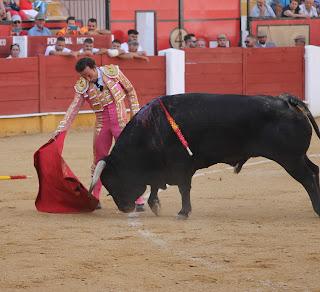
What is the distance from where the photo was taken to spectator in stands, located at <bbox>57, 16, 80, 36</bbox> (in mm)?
13793

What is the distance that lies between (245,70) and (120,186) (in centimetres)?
755

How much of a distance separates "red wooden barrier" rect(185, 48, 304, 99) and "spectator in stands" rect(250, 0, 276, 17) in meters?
2.04

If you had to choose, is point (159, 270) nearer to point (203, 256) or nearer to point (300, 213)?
point (203, 256)

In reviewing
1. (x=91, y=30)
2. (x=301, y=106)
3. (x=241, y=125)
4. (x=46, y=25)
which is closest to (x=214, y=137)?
(x=241, y=125)

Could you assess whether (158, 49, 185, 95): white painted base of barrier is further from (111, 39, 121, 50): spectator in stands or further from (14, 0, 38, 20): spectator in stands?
(14, 0, 38, 20): spectator in stands

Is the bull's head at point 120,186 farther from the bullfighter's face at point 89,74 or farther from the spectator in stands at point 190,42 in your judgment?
the spectator in stands at point 190,42

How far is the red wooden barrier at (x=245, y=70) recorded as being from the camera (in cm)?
1405

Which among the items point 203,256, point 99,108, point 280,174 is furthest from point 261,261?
point 280,174

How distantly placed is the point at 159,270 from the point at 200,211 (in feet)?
6.81

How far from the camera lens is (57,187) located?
747 cm

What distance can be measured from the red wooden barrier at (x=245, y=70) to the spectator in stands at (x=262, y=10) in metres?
2.04

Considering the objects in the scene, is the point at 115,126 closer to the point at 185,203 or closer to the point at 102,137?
the point at 102,137

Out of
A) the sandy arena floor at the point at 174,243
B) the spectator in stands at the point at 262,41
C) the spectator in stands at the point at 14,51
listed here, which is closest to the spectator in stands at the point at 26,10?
the spectator in stands at the point at 14,51

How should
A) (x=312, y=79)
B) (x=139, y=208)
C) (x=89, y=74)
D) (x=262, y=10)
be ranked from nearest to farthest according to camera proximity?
1. (x=89, y=74)
2. (x=139, y=208)
3. (x=312, y=79)
4. (x=262, y=10)
